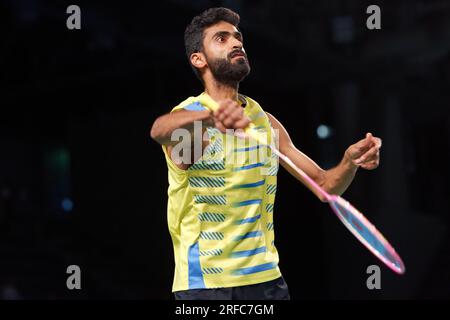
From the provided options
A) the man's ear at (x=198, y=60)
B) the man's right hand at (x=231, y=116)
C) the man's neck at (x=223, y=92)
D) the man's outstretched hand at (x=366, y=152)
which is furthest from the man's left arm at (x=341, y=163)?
the man's right hand at (x=231, y=116)

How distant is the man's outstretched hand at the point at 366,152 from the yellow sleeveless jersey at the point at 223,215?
335 millimetres

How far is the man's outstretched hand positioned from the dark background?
12.0ft

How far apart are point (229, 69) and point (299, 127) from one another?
3995mm

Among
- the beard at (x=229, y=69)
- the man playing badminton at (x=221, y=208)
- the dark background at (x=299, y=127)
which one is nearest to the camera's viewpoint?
the man playing badminton at (x=221, y=208)

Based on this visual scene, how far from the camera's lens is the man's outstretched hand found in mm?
2744

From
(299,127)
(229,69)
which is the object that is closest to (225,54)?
(229,69)

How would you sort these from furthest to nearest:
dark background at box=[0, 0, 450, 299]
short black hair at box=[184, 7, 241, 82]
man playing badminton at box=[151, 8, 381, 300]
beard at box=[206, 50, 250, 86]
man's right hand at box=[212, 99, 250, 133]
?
dark background at box=[0, 0, 450, 299]
short black hair at box=[184, 7, 241, 82]
beard at box=[206, 50, 250, 86]
man playing badminton at box=[151, 8, 381, 300]
man's right hand at box=[212, 99, 250, 133]

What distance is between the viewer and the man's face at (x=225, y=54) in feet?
9.17

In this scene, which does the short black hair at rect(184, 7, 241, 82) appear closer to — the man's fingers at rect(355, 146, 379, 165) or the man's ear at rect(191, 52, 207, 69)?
the man's ear at rect(191, 52, 207, 69)

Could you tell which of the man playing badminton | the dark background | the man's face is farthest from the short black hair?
the dark background

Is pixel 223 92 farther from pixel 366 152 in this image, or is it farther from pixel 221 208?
pixel 366 152

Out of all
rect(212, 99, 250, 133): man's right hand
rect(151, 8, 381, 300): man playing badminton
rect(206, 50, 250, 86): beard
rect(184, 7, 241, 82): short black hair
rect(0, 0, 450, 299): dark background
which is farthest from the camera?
rect(0, 0, 450, 299): dark background

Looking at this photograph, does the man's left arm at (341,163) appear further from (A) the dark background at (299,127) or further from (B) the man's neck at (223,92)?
(A) the dark background at (299,127)
